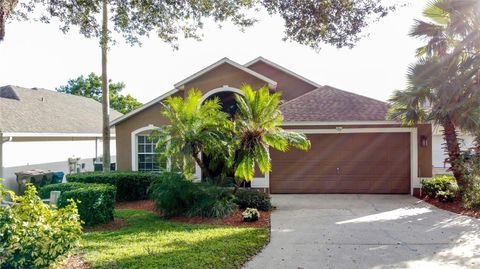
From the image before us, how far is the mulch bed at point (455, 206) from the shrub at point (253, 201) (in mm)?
5537

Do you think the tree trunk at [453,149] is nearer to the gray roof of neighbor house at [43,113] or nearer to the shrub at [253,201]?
the shrub at [253,201]

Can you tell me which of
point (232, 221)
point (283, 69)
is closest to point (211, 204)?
point (232, 221)

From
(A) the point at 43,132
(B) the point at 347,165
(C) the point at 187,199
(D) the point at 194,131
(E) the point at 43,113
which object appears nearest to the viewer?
(C) the point at 187,199

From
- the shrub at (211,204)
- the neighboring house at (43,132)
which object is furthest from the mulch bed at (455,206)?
the neighboring house at (43,132)

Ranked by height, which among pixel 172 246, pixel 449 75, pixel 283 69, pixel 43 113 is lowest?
pixel 172 246

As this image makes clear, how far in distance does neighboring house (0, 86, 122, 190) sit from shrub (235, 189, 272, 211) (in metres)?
10.1

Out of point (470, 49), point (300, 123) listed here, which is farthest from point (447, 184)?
point (300, 123)

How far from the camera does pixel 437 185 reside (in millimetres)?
12312

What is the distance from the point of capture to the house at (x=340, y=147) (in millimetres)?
13547

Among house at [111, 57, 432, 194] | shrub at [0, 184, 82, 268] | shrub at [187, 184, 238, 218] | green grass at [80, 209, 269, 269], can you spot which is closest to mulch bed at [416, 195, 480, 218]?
house at [111, 57, 432, 194]

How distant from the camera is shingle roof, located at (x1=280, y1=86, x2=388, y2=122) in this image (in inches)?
543

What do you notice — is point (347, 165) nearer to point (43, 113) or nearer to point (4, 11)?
point (4, 11)

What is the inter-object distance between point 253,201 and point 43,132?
37.3 feet

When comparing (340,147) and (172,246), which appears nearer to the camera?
(172,246)
